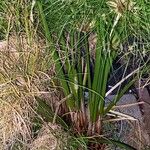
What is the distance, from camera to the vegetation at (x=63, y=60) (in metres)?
0.79

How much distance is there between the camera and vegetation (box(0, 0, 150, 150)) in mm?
785

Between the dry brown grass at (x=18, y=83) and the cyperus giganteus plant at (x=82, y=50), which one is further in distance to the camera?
the dry brown grass at (x=18, y=83)

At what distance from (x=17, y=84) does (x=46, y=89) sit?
108 mm

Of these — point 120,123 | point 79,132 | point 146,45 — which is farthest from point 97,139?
point 146,45

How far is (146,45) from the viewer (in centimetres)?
84

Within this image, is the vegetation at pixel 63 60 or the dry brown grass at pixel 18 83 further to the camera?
the dry brown grass at pixel 18 83

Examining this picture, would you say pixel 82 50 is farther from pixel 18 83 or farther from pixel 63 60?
pixel 18 83

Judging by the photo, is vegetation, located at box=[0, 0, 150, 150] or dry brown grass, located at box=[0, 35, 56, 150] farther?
dry brown grass, located at box=[0, 35, 56, 150]

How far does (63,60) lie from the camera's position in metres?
0.97

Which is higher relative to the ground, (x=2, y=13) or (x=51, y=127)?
(x=2, y=13)

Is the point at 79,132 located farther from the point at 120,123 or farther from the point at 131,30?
the point at 131,30

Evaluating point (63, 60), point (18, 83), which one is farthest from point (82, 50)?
point (18, 83)

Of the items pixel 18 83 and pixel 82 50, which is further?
pixel 82 50

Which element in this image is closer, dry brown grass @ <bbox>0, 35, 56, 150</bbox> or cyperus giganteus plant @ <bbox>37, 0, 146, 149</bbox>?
cyperus giganteus plant @ <bbox>37, 0, 146, 149</bbox>
